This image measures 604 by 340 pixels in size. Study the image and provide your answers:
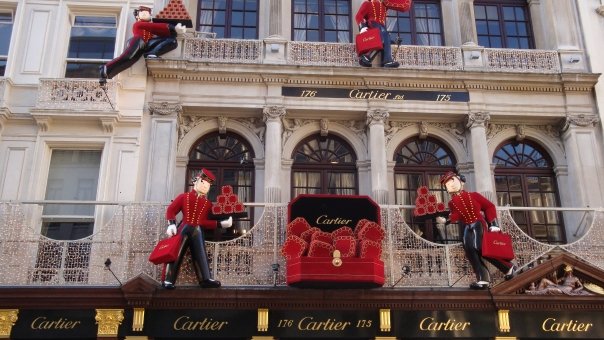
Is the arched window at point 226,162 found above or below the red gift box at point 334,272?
above

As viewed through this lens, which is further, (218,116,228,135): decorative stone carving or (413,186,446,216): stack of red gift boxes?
(218,116,228,135): decorative stone carving

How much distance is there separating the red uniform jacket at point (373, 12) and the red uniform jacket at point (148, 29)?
4875 mm

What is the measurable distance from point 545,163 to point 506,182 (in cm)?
123

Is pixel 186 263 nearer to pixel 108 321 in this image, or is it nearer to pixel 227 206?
pixel 227 206

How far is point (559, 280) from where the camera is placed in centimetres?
1321

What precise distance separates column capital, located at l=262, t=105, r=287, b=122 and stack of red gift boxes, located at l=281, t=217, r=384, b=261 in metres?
3.65

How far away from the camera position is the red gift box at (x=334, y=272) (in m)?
12.3

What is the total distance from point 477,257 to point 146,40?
9170 millimetres

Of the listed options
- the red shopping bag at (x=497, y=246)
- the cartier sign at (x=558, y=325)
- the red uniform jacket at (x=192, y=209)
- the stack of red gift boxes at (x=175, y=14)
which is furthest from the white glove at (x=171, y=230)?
the cartier sign at (x=558, y=325)

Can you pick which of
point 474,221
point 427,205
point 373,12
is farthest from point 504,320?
point 373,12

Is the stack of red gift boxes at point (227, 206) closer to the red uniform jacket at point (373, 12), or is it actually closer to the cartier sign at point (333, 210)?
the cartier sign at point (333, 210)

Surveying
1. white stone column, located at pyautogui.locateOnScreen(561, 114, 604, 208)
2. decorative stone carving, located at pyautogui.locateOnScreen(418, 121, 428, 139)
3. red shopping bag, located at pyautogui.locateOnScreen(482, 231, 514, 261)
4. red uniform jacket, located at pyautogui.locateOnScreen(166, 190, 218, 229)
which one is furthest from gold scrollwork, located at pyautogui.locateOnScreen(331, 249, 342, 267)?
white stone column, located at pyautogui.locateOnScreen(561, 114, 604, 208)

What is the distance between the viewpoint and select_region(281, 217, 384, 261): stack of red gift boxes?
12555 mm

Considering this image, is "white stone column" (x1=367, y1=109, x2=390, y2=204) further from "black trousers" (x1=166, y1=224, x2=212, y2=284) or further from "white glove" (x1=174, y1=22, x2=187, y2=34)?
"white glove" (x1=174, y1=22, x2=187, y2=34)
